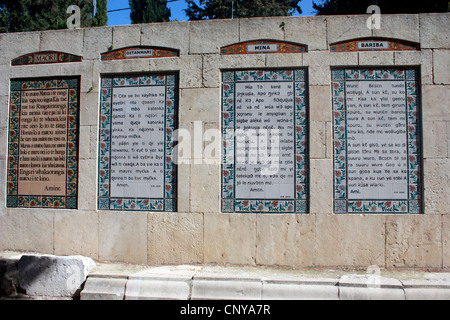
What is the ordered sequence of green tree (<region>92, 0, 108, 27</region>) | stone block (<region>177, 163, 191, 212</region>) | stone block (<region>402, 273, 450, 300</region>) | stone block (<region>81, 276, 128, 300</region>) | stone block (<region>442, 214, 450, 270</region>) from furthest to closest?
green tree (<region>92, 0, 108, 27</region>)
stone block (<region>177, 163, 191, 212</region>)
stone block (<region>442, 214, 450, 270</region>)
stone block (<region>81, 276, 128, 300</region>)
stone block (<region>402, 273, 450, 300</region>)

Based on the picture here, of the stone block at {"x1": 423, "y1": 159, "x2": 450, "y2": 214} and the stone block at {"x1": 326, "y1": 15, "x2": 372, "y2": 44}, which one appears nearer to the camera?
the stone block at {"x1": 423, "y1": 159, "x2": 450, "y2": 214}

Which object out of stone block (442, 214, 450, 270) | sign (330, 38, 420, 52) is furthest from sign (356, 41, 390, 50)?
stone block (442, 214, 450, 270)

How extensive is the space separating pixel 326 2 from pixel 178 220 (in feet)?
70.2

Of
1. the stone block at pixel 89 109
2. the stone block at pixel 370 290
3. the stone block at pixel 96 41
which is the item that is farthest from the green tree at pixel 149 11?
the stone block at pixel 370 290

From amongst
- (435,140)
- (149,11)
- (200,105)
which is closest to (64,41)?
(200,105)

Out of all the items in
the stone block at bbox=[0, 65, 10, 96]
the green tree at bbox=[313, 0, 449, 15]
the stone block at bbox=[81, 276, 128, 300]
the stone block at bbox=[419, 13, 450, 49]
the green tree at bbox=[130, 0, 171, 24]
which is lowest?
the stone block at bbox=[81, 276, 128, 300]

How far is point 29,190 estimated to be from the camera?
17.5 feet

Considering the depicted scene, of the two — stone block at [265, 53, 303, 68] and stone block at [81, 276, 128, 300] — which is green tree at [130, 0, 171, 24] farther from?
stone block at [81, 276, 128, 300]

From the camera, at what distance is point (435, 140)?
186 inches

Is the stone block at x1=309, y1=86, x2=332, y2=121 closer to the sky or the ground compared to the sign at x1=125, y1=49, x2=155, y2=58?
closer to the ground

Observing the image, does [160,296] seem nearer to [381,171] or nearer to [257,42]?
[381,171]

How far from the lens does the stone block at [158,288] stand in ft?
13.0

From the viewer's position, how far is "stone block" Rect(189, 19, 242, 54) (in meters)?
5.07
